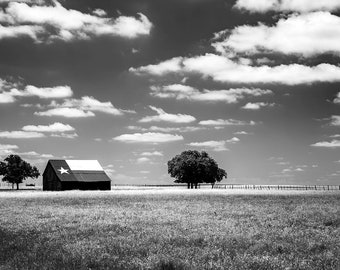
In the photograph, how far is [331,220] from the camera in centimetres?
2091

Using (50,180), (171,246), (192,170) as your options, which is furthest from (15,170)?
(171,246)

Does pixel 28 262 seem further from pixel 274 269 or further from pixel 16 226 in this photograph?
pixel 16 226

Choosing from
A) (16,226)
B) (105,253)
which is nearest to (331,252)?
(105,253)

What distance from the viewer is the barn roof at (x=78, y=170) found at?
106875 mm

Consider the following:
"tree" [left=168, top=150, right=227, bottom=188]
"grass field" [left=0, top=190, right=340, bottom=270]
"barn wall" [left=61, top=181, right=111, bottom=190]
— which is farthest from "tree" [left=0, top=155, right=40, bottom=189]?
"grass field" [left=0, top=190, right=340, bottom=270]

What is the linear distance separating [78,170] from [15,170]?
33.3 meters

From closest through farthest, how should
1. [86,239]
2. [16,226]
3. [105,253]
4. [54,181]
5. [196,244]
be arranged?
[105,253] < [196,244] < [86,239] < [16,226] < [54,181]

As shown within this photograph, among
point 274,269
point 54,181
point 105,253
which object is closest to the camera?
point 274,269

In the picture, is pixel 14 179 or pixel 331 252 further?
pixel 14 179

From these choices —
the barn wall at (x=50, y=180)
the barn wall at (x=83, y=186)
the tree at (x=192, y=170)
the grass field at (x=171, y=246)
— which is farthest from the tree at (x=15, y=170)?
the grass field at (x=171, y=246)

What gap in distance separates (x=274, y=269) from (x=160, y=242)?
4848 millimetres

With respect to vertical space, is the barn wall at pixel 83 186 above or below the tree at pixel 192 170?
below

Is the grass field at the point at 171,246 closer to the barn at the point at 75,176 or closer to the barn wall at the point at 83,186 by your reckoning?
the barn wall at the point at 83,186

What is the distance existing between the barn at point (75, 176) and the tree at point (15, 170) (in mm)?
21952
